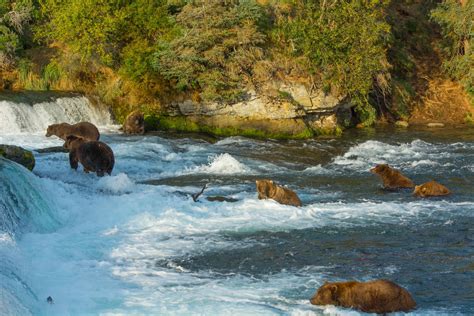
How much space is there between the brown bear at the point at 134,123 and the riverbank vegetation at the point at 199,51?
1874 millimetres

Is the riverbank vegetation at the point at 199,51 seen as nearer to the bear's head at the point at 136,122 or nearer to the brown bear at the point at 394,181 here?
the bear's head at the point at 136,122

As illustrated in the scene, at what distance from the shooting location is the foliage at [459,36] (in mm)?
30375

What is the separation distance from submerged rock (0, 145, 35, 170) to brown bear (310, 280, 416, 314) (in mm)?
8908

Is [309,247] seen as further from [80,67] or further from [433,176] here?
[80,67]

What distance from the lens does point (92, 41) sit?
26.8 m

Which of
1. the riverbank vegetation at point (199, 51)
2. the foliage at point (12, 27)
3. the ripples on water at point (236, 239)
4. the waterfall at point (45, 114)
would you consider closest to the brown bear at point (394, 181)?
the ripples on water at point (236, 239)

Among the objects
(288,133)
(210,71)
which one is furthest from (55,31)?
(288,133)

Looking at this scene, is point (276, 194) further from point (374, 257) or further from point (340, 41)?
point (340, 41)

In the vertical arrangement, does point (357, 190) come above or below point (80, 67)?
below

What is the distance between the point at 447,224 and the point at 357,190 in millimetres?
3543

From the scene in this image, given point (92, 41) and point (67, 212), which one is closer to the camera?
point (67, 212)

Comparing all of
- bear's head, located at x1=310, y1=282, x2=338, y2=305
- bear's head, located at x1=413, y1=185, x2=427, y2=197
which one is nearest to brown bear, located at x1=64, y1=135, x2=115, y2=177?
bear's head, located at x1=413, y1=185, x2=427, y2=197

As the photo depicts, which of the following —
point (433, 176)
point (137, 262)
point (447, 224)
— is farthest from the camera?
point (433, 176)

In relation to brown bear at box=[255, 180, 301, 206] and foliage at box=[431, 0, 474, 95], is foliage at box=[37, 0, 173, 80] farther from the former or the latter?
brown bear at box=[255, 180, 301, 206]
